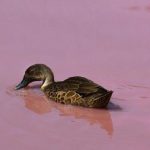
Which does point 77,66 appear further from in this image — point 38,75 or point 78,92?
point 78,92

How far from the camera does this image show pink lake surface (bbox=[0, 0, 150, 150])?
5.76 m

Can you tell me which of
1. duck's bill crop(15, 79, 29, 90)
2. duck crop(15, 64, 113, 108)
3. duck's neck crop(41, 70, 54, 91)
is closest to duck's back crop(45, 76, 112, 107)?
duck crop(15, 64, 113, 108)

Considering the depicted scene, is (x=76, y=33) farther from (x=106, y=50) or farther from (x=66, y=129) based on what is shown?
(x=66, y=129)

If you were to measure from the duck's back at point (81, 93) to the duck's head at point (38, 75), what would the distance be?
34 centimetres

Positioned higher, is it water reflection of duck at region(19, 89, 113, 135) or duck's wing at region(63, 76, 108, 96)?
duck's wing at region(63, 76, 108, 96)

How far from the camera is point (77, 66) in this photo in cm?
792

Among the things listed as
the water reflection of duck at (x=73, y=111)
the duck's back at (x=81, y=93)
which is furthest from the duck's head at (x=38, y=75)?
the duck's back at (x=81, y=93)

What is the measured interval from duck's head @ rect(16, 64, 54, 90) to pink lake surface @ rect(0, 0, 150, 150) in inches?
3.6

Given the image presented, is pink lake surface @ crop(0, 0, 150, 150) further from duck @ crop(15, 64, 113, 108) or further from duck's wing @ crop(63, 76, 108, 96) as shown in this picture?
duck's wing @ crop(63, 76, 108, 96)

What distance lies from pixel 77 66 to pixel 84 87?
1.48 m

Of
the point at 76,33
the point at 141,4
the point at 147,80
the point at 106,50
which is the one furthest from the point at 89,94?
the point at 141,4

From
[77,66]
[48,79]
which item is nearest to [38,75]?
[48,79]

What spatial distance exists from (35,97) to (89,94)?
755mm

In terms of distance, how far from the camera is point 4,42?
8.61 m
